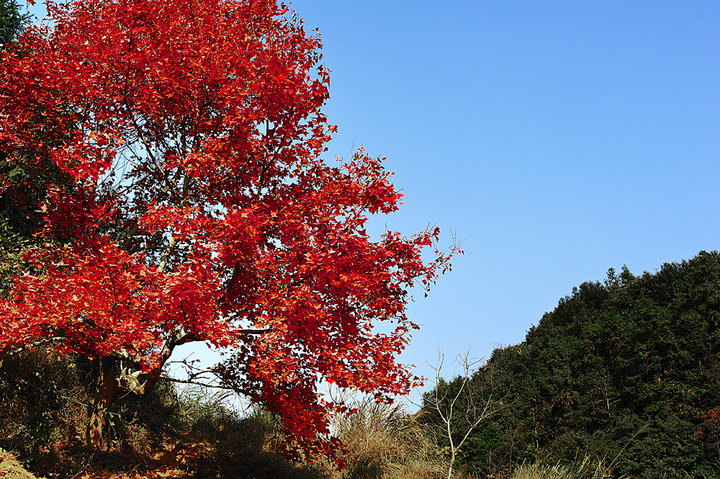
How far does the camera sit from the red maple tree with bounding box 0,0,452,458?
893 centimetres

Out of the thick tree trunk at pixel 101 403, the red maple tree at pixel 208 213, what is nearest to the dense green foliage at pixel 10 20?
the red maple tree at pixel 208 213

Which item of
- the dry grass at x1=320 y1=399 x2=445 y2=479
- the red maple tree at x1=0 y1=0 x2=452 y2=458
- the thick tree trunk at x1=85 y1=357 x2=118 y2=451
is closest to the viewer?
the red maple tree at x1=0 y1=0 x2=452 y2=458

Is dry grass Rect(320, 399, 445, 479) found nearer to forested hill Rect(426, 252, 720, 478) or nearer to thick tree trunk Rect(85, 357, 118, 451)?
forested hill Rect(426, 252, 720, 478)

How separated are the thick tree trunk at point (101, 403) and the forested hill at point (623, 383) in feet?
33.9

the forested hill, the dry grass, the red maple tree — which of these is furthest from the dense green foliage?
the forested hill

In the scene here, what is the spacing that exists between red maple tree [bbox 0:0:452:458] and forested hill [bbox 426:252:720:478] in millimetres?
7568

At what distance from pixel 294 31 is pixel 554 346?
40.3 ft

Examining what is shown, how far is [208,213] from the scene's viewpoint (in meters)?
11.0

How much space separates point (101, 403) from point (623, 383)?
12.8 metres

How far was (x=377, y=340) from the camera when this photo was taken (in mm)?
10078

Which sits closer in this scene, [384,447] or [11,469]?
[11,469]

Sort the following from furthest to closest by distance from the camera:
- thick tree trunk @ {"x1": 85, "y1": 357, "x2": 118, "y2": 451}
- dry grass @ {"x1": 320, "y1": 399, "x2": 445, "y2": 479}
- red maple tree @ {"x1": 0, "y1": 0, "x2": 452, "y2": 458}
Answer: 1. dry grass @ {"x1": 320, "y1": 399, "x2": 445, "y2": 479}
2. thick tree trunk @ {"x1": 85, "y1": 357, "x2": 118, "y2": 451}
3. red maple tree @ {"x1": 0, "y1": 0, "x2": 452, "y2": 458}

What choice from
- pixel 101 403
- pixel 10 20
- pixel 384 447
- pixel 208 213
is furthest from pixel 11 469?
pixel 10 20

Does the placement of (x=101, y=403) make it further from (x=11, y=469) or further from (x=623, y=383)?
(x=623, y=383)
